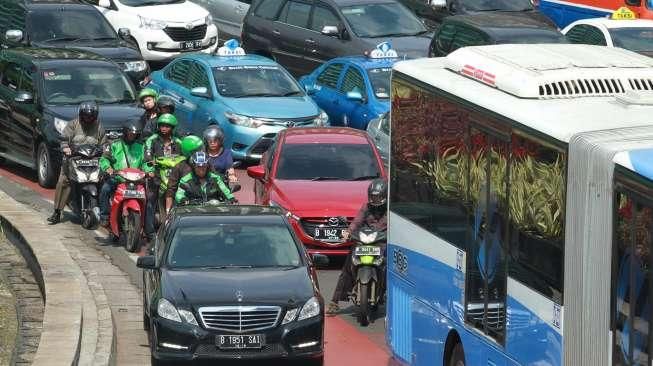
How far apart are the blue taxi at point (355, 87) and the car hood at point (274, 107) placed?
673 millimetres

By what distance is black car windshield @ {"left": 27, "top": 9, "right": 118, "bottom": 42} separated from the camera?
3128 centimetres

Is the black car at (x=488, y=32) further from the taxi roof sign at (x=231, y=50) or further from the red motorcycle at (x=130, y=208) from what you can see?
the red motorcycle at (x=130, y=208)

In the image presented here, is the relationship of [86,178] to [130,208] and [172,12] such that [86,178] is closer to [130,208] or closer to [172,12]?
[130,208]

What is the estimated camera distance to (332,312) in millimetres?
18609

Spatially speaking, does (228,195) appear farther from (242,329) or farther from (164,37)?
(164,37)

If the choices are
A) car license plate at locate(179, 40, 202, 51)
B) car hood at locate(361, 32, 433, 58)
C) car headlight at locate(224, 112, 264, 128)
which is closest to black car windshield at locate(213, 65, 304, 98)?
car headlight at locate(224, 112, 264, 128)

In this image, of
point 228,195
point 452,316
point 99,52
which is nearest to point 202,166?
point 228,195

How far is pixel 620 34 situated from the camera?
95.8 ft

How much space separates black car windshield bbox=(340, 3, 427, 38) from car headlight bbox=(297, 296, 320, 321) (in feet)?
53.5

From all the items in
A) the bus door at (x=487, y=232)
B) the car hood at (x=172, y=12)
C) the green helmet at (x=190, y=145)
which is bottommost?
the car hood at (x=172, y=12)

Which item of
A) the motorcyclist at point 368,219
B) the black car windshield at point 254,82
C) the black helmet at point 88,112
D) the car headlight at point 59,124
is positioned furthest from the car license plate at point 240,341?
the black car windshield at point 254,82

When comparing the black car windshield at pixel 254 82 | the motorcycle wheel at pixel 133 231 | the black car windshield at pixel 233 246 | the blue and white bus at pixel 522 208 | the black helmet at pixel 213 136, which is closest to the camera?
the blue and white bus at pixel 522 208

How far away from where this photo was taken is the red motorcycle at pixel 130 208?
71.0 feet

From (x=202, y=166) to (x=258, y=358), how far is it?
15.8 feet
